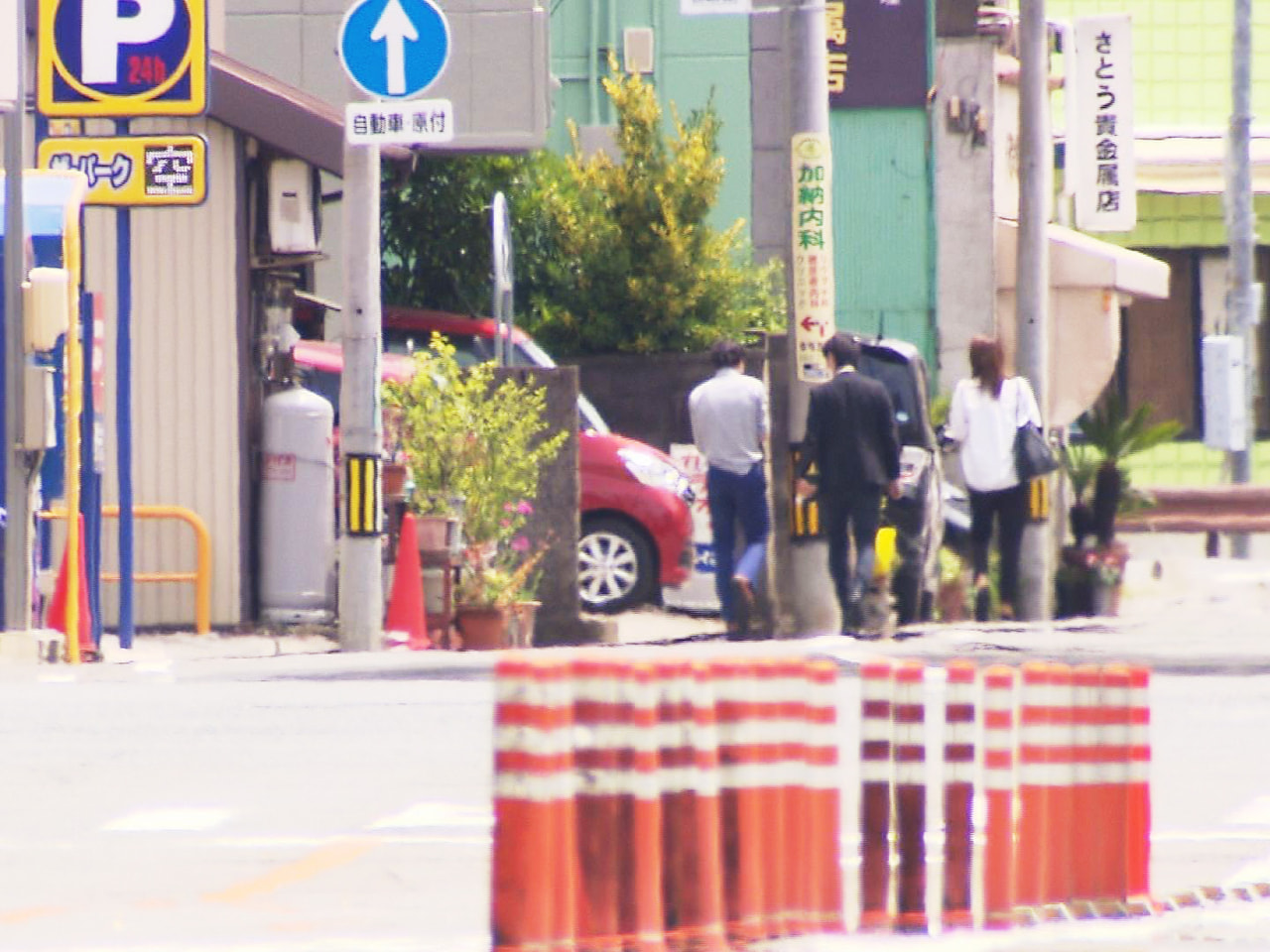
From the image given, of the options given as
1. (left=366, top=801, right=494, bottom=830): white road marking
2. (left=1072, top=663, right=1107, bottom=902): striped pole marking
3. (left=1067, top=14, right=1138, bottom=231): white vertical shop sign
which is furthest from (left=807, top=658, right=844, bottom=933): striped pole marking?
(left=1067, top=14, right=1138, bottom=231): white vertical shop sign

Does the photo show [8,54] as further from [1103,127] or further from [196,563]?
[1103,127]

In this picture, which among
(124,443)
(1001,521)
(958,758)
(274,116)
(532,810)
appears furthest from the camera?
(1001,521)

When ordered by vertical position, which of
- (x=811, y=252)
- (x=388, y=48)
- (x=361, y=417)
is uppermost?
(x=388, y=48)

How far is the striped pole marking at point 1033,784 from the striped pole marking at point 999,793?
0.03 m

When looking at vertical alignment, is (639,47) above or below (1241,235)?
above

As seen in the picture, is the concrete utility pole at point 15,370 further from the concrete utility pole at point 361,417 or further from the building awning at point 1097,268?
the building awning at point 1097,268

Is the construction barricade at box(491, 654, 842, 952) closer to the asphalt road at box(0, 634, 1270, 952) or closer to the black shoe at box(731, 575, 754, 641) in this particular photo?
the asphalt road at box(0, 634, 1270, 952)

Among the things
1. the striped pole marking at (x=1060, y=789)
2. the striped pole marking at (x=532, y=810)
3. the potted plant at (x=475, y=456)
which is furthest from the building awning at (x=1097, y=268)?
the striped pole marking at (x=532, y=810)

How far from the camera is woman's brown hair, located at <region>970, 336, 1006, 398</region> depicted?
56.2ft

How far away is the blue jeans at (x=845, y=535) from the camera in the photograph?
1573cm

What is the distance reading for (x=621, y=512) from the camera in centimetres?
1881

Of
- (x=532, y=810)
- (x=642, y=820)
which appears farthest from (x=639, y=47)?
(x=532, y=810)

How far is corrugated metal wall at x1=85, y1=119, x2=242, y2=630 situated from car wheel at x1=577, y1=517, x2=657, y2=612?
2.88m

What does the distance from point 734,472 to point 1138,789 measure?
9094 mm
